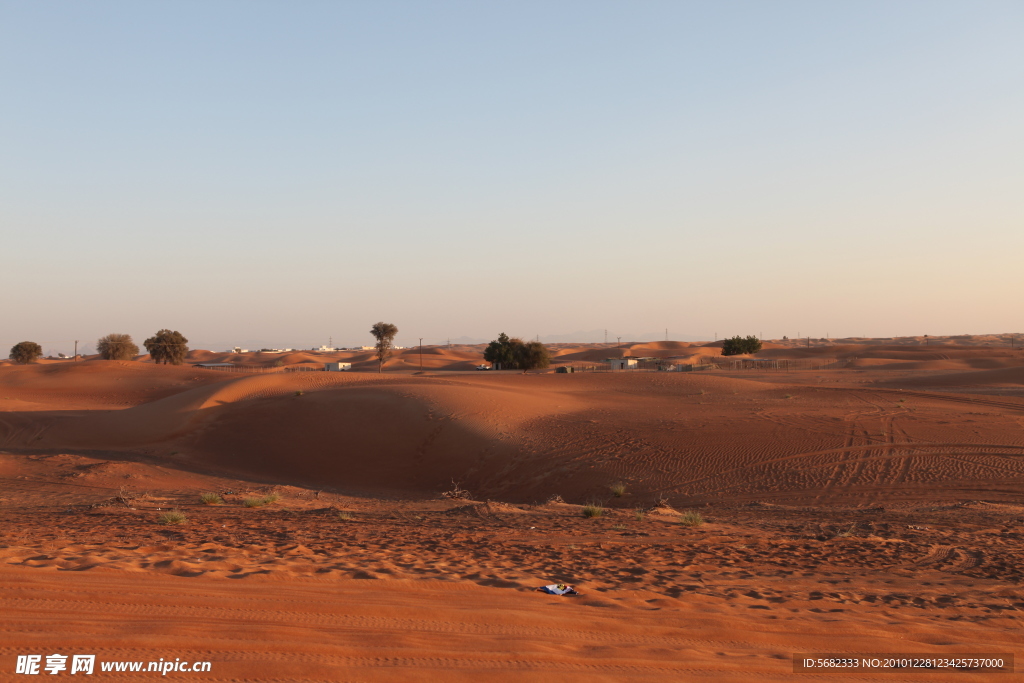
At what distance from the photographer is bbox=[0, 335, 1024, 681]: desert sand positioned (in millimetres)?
5387

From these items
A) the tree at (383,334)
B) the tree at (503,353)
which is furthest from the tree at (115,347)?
the tree at (503,353)

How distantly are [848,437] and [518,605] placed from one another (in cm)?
2045

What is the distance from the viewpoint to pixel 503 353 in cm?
7944

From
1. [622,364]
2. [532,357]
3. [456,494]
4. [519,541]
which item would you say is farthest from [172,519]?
[622,364]

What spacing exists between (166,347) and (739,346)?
267 ft

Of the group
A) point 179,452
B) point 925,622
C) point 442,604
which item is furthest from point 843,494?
point 179,452

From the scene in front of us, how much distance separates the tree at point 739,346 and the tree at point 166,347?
77414mm

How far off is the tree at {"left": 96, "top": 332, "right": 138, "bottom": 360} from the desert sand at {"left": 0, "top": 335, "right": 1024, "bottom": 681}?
64131mm

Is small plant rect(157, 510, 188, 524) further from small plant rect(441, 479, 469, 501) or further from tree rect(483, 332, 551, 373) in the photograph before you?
tree rect(483, 332, 551, 373)

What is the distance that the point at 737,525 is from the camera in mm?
12656

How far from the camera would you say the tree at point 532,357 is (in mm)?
76438

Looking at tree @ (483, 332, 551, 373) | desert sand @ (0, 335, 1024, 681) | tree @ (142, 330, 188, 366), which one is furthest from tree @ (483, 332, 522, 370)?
desert sand @ (0, 335, 1024, 681)

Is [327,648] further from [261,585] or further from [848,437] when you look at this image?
[848,437]

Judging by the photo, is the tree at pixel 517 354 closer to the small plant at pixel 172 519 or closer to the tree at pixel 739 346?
the tree at pixel 739 346
